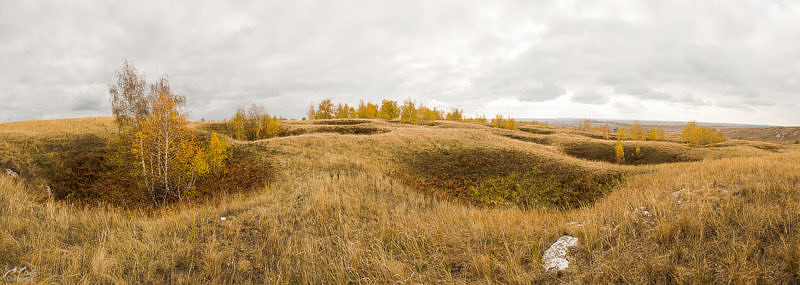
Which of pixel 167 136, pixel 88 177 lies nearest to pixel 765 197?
pixel 167 136

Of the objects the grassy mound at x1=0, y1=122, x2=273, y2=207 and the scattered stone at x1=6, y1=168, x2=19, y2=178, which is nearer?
the grassy mound at x1=0, y1=122, x2=273, y2=207

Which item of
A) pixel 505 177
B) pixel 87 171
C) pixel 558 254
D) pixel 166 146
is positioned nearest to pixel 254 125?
pixel 87 171

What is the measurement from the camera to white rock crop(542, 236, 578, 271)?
3.88 metres

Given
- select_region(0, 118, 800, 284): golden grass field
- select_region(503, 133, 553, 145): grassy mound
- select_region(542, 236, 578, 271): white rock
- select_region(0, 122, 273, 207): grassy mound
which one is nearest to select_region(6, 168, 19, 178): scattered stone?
select_region(0, 122, 273, 207): grassy mound

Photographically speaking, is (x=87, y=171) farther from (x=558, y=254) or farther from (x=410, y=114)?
(x=410, y=114)

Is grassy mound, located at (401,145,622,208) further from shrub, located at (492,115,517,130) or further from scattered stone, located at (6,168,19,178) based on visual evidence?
shrub, located at (492,115,517,130)

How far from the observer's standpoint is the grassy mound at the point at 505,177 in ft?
45.6

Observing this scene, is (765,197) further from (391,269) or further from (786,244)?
(391,269)

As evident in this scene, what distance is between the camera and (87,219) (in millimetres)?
6602

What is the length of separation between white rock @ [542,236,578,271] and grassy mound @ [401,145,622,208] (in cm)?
692

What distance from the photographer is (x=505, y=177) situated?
1817 cm

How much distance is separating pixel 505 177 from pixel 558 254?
14.8m

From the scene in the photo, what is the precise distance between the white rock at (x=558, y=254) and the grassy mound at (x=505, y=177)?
692 centimetres

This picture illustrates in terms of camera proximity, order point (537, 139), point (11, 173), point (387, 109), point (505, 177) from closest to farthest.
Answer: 1. point (11, 173)
2. point (505, 177)
3. point (537, 139)
4. point (387, 109)
